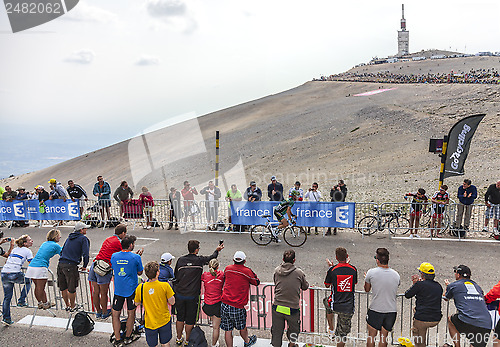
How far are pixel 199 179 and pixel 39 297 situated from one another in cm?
2786

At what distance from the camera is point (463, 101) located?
42.3m

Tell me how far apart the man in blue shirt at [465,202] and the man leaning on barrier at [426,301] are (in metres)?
7.47

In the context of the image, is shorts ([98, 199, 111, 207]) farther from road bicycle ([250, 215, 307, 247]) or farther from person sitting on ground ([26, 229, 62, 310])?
person sitting on ground ([26, 229, 62, 310])

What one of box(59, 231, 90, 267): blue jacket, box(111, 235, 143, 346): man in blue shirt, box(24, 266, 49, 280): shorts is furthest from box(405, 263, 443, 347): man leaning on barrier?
box(24, 266, 49, 280): shorts

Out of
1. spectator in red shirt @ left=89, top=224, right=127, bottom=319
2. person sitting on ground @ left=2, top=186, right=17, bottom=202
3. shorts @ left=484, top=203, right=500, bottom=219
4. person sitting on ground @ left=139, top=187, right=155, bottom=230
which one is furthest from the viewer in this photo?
person sitting on ground @ left=2, top=186, right=17, bottom=202

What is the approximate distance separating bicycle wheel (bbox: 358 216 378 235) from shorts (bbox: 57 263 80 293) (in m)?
8.86

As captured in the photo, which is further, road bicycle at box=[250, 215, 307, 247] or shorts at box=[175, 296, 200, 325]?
road bicycle at box=[250, 215, 307, 247]

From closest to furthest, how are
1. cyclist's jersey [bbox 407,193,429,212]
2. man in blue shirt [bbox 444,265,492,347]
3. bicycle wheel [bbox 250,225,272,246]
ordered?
man in blue shirt [bbox 444,265,492,347], bicycle wheel [bbox 250,225,272,246], cyclist's jersey [bbox 407,193,429,212]

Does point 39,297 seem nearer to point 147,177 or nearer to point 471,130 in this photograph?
point 471,130

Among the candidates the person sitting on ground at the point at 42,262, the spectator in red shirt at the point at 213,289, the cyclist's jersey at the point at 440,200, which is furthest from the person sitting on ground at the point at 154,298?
the cyclist's jersey at the point at 440,200

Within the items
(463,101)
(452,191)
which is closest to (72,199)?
(452,191)

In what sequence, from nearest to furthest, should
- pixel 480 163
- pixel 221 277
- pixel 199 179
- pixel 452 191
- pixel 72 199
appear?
pixel 221 277, pixel 72 199, pixel 452 191, pixel 480 163, pixel 199 179

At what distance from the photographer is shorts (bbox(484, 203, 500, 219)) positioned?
1136 cm

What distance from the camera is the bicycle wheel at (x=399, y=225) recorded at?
39.6 feet
